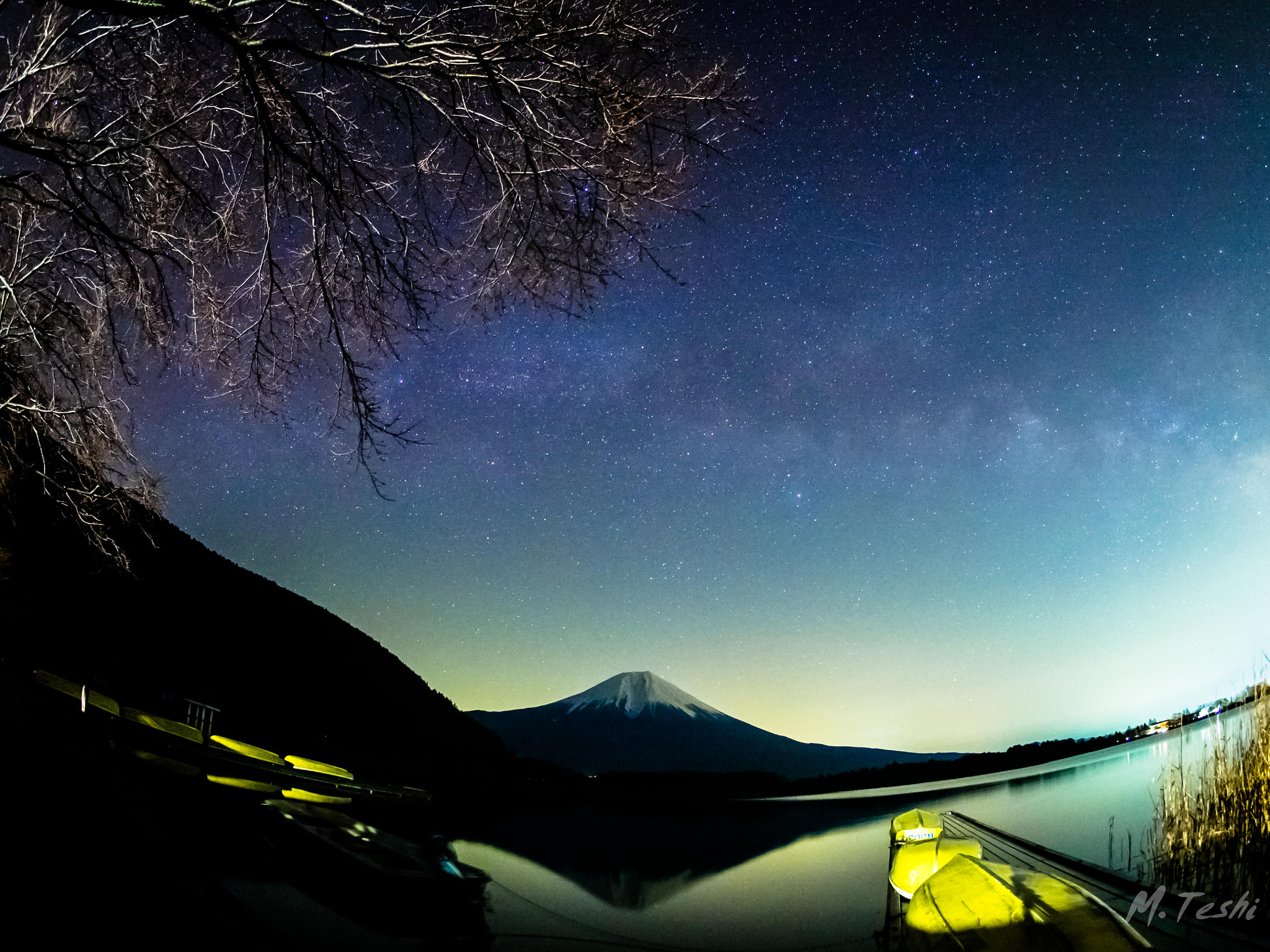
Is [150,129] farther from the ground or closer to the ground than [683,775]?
farther from the ground

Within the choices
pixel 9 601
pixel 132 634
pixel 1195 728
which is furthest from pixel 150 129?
pixel 1195 728

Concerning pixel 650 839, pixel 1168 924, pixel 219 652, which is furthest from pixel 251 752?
pixel 650 839

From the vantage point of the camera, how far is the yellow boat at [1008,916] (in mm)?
3904

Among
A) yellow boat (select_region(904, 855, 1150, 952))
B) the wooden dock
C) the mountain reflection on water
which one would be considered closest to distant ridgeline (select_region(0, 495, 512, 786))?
the mountain reflection on water

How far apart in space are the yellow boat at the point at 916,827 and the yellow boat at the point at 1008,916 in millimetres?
7347

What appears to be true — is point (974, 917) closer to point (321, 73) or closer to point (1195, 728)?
point (321, 73)

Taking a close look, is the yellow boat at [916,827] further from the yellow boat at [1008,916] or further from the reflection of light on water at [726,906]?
the yellow boat at [1008,916]

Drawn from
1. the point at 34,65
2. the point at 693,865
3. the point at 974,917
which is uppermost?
the point at 34,65

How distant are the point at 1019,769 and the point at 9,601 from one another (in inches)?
5713

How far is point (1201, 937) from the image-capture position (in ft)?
21.2

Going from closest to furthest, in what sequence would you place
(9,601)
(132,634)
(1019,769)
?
(9,601), (132,634), (1019,769)

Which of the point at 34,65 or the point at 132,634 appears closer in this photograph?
the point at 34,65

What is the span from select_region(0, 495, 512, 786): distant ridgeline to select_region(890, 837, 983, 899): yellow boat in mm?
10834

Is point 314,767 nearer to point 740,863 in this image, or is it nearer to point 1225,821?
point 1225,821
